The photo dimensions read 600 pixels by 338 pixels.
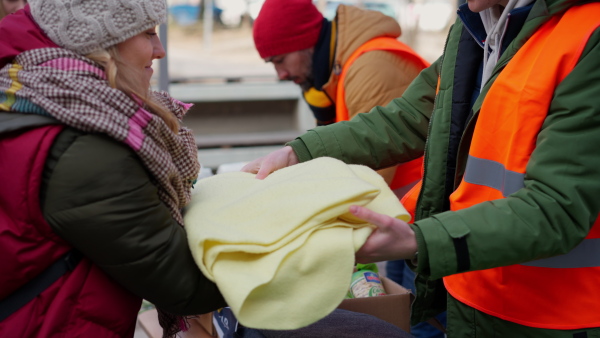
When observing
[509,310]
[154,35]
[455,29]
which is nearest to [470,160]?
[509,310]

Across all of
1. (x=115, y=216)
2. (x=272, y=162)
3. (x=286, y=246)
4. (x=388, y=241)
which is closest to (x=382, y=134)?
(x=272, y=162)

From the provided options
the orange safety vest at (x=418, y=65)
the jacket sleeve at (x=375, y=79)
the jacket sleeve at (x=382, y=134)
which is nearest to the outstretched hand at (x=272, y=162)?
the jacket sleeve at (x=382, y=134)

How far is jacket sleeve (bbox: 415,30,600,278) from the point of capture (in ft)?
4.80

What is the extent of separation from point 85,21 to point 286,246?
27.3 inches

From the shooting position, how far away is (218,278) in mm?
1439

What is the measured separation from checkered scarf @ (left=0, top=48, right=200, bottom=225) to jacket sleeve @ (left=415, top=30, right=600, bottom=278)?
640 mm

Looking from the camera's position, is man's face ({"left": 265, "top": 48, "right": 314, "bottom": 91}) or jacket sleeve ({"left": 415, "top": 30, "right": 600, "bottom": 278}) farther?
man's face ({"left": 265, "top": 48, "right": 314, "bottom": 91})

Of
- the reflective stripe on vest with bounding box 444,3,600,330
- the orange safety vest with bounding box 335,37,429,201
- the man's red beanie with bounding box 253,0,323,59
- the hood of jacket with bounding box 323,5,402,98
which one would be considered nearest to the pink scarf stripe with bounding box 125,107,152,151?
the reflective stripe on vest with bounding box 444,3,600,330

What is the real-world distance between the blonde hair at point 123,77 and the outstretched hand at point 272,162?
Answer: 1.30 feet

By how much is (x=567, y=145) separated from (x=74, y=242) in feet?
3.65

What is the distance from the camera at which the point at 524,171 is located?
158cm

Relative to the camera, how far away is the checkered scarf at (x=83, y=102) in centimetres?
142

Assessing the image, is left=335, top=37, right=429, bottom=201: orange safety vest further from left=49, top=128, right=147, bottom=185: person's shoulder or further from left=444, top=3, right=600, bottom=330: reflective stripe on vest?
left=49, top=128, right=147, bottom=185: person's shoulder

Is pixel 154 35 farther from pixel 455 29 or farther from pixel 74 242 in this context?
pixel 455 29
